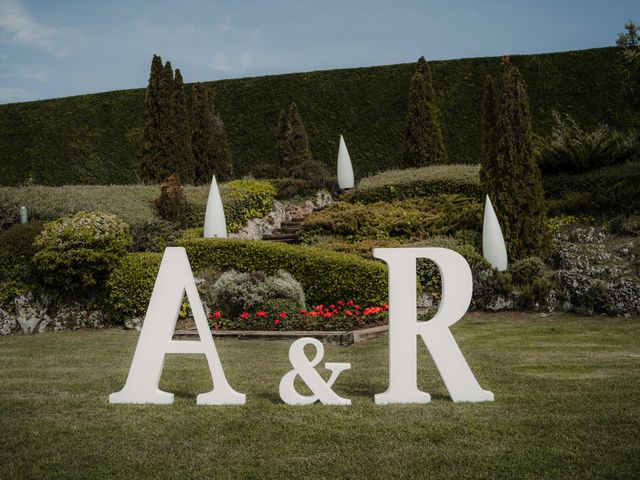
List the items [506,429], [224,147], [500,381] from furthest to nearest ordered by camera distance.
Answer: [224,147], [500,381], [506,429]

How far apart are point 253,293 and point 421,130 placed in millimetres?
11109

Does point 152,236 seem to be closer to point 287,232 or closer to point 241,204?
point 241,204

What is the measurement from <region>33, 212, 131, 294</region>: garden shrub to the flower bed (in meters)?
2.25

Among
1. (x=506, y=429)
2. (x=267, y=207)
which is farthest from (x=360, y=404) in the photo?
(x=267, y=207)

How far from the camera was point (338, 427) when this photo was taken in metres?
4.72

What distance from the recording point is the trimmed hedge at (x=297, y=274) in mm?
10938

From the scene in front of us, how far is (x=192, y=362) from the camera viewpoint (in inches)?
311

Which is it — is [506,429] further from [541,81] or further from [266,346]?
[541,81]

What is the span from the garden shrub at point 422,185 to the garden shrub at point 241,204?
2222 mm

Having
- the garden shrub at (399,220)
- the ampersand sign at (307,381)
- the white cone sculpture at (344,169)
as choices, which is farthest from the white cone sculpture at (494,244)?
the white cone sculpture at (344,169)

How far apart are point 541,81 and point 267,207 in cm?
1104

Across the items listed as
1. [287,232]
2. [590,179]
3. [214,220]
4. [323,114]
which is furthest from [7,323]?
[323,114]

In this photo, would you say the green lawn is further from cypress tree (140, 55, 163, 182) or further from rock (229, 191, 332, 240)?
cypress tree (140, 55, 163, 182)

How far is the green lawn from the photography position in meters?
3.94
